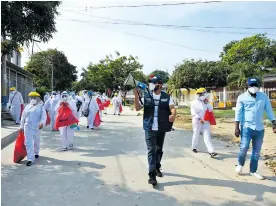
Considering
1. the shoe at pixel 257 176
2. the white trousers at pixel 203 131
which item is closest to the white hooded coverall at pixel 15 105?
the white trousers at pixel 203 131

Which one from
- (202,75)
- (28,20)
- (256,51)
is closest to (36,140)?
(28,20)

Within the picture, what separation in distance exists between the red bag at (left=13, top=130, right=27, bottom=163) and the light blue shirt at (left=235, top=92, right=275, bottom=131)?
4715mm

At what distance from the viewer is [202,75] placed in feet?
123

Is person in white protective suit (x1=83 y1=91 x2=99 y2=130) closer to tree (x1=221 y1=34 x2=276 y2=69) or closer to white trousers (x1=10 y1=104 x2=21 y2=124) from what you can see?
white trousers (x1=10 y1=104 x2=21 y2=124)

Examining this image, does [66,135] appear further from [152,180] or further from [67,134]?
[152,180]

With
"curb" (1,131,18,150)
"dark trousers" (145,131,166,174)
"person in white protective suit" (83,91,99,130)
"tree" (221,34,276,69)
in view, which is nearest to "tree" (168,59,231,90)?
"tree" (221,34,276,69)

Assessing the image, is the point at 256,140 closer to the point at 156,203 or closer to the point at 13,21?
the point at 156,203

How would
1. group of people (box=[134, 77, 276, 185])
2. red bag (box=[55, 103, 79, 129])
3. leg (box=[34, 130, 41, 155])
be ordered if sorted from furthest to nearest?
red bag (box=[55, 103, 79, 129]) < leg (box=[34, 130, 41, 155]) < group of people (box=[134, 77, 276, 185])

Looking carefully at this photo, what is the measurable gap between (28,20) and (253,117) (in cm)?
723

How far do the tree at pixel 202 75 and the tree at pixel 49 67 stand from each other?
21.0 metres

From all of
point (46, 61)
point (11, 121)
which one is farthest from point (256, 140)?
point (46, 61)

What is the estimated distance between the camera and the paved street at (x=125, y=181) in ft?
16.7

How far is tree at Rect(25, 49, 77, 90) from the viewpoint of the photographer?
51.2m

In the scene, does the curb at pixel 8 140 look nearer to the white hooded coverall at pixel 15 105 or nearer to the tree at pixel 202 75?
the white hooded coverall at pixel 15 105
